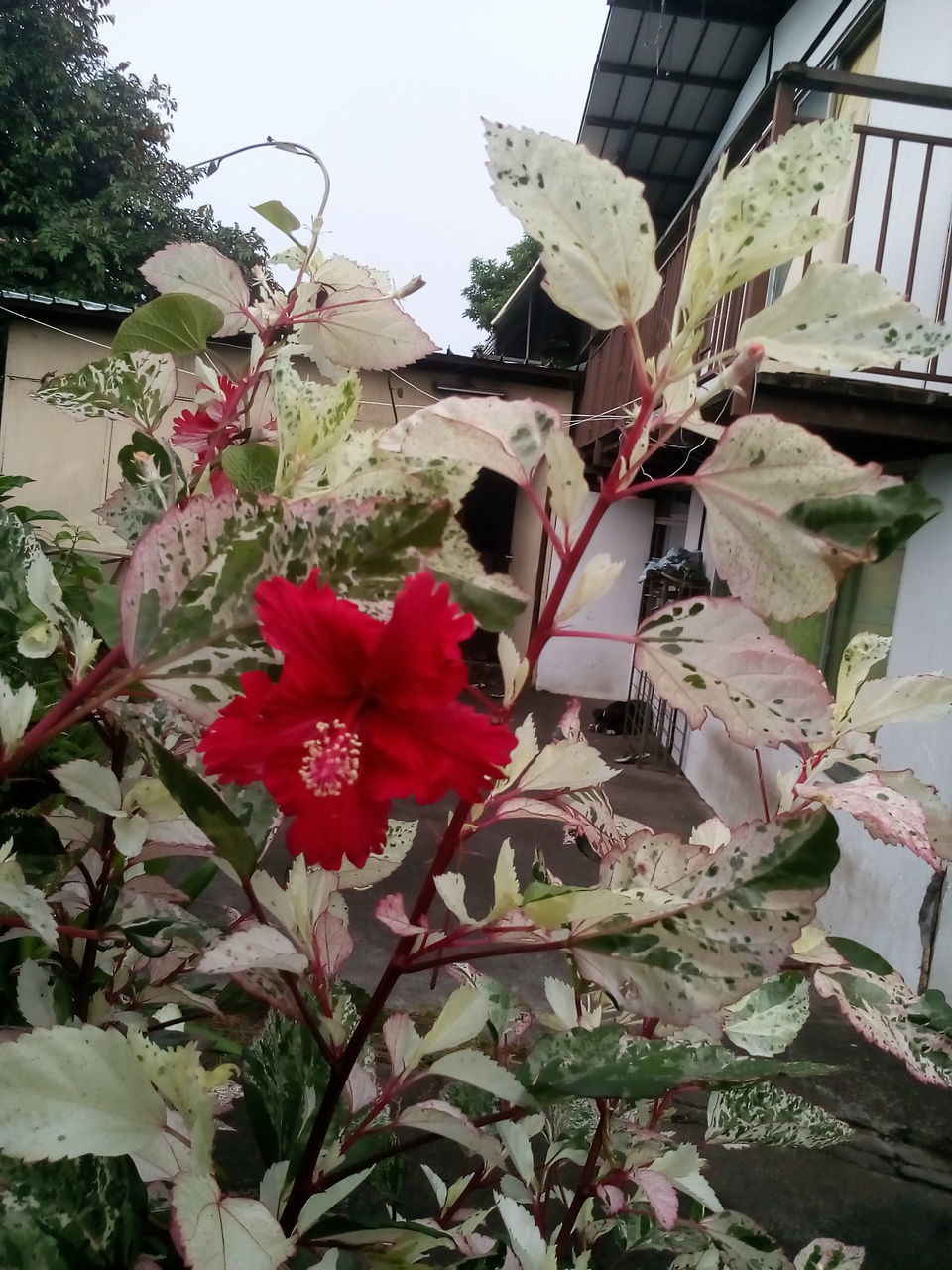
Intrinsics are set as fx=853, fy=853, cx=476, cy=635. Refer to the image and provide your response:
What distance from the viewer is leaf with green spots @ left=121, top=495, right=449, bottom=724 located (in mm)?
332

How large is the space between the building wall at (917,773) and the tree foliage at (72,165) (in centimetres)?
944

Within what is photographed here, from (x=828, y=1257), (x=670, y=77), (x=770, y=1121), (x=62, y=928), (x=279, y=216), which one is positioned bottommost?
(x=828, y=1257)

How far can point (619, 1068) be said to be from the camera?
416 mm

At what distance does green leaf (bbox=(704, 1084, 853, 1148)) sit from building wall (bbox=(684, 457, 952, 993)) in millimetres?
1525

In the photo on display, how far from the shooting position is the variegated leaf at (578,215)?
13.9 inches

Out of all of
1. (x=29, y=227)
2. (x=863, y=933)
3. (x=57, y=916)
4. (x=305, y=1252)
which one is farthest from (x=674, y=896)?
(x=29, y=227)

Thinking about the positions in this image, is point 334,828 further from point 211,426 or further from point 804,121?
point 804,121

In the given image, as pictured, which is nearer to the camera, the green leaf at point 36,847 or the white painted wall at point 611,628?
A: the green leaf at point 36,847

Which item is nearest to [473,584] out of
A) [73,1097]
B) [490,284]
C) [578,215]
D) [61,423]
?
[578,215]

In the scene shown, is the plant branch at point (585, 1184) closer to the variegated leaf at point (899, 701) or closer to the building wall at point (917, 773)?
the variegated leaf at point (899, 701)

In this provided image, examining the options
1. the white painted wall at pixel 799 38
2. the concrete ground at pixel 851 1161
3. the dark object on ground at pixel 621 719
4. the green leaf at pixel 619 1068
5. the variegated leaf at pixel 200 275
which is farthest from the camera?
the dark object on ground at pixel 621 719

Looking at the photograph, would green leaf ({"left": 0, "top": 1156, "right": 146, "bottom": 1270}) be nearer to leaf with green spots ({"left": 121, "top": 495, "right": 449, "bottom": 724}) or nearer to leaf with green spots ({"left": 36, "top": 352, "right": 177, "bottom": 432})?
leaf with green spots ({"left": 121, "top": 495, "right": 449, "bottom": 724})

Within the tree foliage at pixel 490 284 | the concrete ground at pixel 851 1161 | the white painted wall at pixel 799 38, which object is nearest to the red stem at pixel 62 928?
the concrete ground at pixel 851 1161

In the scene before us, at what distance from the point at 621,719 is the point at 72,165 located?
9475mm
